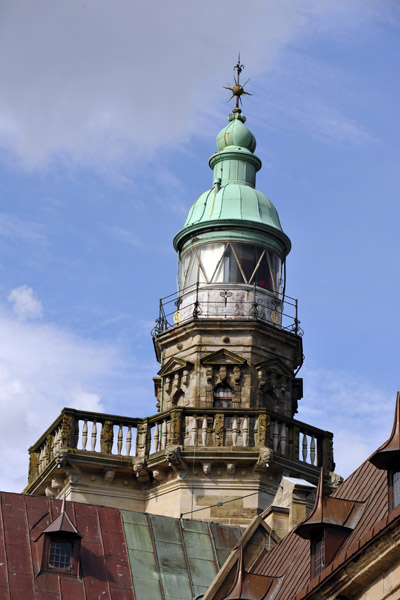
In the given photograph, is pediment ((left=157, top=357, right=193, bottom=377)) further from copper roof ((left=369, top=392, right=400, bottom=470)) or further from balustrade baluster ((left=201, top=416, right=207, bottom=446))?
copper roof ((left=369, top=392, right=400, bottom=470))

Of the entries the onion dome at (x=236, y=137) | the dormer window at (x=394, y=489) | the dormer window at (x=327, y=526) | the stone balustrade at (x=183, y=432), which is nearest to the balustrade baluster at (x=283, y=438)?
the stone balustrade at (x=183, y=432)

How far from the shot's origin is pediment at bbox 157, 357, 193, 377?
134ft

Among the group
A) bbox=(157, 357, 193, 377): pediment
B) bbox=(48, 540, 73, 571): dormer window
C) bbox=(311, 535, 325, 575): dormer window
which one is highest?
bbox=(157, 357, 193, 377): pediment

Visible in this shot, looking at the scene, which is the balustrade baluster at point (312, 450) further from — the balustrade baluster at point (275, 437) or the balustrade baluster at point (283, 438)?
the balustrade baluster at point (275, 437)

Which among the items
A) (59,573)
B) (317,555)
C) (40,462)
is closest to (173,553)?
(59,573)

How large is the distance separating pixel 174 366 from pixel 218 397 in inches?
66.8

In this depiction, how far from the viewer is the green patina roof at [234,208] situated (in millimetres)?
43219

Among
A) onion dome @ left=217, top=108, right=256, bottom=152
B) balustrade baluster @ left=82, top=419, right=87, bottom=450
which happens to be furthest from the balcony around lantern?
onion dome @ left=217, top=108, right=256, bottom=152

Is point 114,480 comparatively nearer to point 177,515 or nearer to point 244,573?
point 177,515

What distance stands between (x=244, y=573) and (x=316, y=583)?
469 cm

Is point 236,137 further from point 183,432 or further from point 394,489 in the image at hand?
point 394,489

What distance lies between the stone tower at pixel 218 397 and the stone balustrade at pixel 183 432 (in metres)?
0.03

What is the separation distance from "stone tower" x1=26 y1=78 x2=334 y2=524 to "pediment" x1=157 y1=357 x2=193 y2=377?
3cm

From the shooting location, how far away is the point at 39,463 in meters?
40.7
